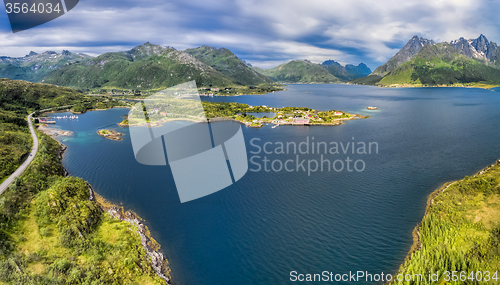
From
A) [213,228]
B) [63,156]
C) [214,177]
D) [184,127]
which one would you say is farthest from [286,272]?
[184,127]

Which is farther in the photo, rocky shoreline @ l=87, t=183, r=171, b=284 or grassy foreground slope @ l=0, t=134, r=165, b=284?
rocky shoreline @ l=87, t=183, r=171, b=284

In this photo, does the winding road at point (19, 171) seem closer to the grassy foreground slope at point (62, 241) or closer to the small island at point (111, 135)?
the grassy foreground slope at point (62, 241)

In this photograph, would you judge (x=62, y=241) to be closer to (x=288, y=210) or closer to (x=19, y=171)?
(x=19, y=171)

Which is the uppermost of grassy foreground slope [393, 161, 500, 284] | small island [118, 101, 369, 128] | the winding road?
small island [118, 101, 369, 128]

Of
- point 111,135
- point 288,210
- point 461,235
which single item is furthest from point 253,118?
point 461,235

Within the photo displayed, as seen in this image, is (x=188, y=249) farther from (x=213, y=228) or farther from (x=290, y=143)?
(x=290, y=143)

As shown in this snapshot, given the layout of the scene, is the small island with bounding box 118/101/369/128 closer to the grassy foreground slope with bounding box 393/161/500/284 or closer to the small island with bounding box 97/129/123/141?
the small island with bounding box 97/129/123/141

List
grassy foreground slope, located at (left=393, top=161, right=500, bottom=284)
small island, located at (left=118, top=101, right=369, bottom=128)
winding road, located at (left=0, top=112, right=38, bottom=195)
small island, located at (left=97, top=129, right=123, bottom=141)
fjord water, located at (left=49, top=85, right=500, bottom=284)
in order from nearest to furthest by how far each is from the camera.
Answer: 1. grassy foreground slope, located at (left=393, top=161, right=500, bottom=284)
2. fjord water, located at (left=49, top=85, right=500, bottom=284)
3. winding road, located at (left=0, top=112, right=38, bottom=195)
4. small island, located at (left=97, top=129, right=123, bottom=141)
5. small island, located at (left=118, top=101, right=369, bottom=128)

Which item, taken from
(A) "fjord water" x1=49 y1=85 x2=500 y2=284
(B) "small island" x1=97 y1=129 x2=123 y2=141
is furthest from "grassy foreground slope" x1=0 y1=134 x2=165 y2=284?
(B) "small island" x1=97 y1=129 x2=123 y2=141
